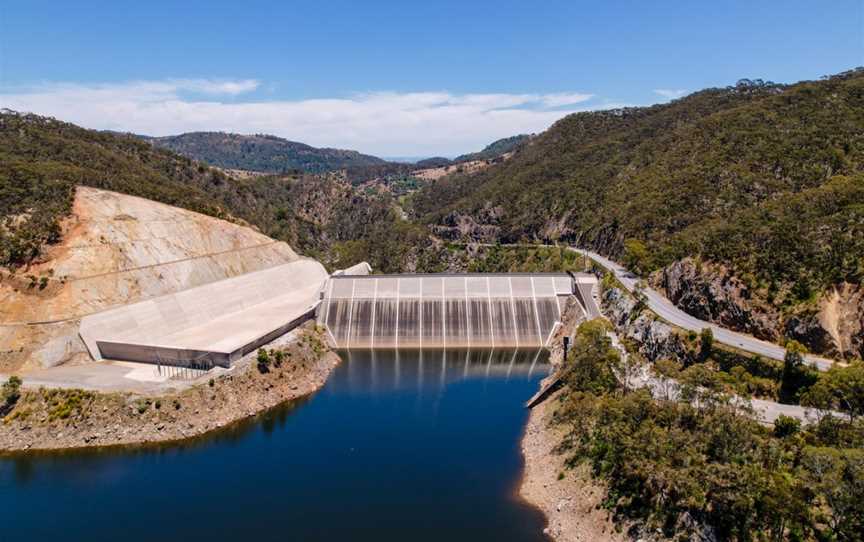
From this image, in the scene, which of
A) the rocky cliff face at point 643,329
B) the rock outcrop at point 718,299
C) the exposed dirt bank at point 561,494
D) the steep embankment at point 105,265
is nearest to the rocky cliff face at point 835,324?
the rock outcrop at point 718,299

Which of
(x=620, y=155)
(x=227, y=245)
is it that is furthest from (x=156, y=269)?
(x=620, y=155)

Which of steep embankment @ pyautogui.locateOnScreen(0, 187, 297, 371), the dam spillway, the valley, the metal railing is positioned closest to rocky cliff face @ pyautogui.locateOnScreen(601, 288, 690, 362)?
the valley

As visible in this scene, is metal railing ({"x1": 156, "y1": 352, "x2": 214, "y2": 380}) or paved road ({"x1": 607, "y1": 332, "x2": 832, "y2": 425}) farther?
metal railing ({"x1": 156, "y1": 352, "x2": 214, "y2": 380})

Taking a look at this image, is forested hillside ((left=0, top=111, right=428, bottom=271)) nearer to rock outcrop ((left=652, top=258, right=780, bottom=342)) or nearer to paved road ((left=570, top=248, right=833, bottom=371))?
paved road ((left=570, top=248, right=833, bottom=371))

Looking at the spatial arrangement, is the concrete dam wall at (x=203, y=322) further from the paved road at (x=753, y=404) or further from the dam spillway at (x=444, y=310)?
the paved road at (x=753, y=404)

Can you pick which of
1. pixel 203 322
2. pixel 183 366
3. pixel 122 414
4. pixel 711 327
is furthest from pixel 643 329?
pixel 203 322

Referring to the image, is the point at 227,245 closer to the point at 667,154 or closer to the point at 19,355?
the point at 19,355
